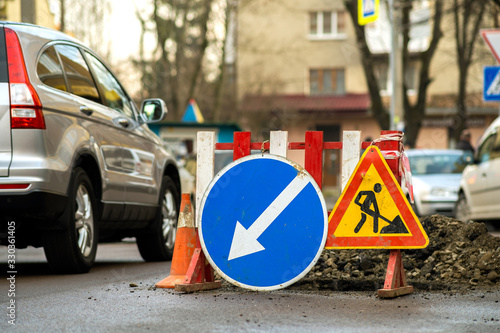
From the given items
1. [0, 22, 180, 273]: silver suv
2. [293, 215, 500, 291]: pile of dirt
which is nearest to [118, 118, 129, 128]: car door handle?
[0, 22, 180, 273]: silver suv

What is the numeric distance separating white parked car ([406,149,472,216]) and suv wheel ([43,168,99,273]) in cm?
1022

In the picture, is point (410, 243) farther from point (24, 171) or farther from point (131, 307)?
point (24, 171)

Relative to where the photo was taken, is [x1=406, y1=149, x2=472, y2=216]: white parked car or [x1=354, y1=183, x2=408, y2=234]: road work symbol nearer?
[x1=354, y1=183, x2=408, y2=234]: road work symbol

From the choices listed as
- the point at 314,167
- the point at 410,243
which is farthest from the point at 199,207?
the point at 410,243

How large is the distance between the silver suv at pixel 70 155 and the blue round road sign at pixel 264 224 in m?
1.59

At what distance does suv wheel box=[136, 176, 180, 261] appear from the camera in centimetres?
919

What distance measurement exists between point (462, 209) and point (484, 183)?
1.43m

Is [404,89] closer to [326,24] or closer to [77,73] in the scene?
[326,24]

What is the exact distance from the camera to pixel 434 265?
22.8 ft

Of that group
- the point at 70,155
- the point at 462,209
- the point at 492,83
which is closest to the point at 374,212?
the point at 70,155

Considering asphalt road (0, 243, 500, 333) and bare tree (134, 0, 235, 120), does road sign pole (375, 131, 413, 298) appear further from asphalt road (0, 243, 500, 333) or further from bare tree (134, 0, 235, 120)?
bare tree (134, 0, 235, 120)

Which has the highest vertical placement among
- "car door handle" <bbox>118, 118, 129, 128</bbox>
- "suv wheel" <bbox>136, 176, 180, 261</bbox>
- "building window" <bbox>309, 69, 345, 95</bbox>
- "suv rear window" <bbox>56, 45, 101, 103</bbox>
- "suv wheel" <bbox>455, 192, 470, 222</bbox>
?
"building window" <bbox>309, 69, 345, 95</bbox>

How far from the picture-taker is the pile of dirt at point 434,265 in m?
6.64

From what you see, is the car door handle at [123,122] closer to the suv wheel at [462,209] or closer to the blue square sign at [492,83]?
the blue square sign at [492,83]
